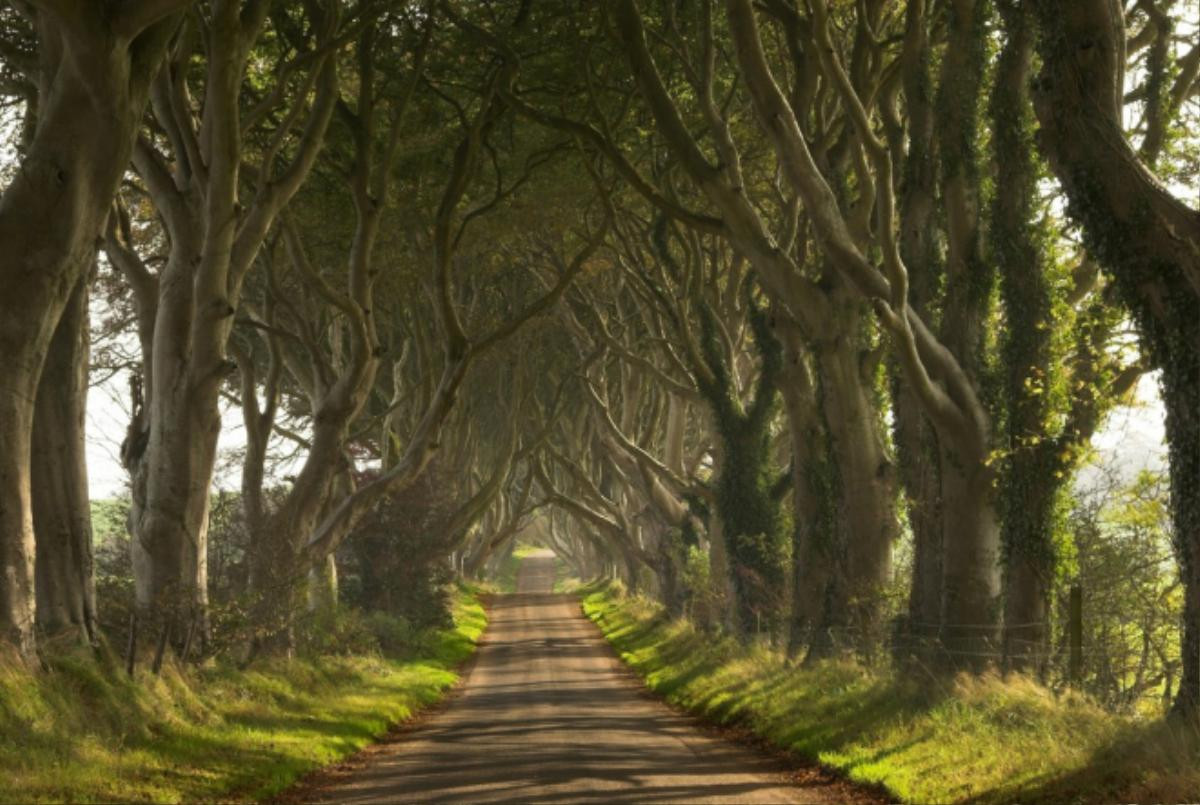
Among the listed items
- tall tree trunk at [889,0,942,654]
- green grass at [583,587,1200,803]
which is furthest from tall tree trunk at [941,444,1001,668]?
green grass at [583,587,1200,803]

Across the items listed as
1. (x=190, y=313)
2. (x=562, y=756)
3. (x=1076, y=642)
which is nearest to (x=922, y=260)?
(x=1076, y=642)

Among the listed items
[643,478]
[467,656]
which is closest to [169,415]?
[467,656]

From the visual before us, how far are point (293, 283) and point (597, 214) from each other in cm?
671

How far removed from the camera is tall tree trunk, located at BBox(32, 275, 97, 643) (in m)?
15.6

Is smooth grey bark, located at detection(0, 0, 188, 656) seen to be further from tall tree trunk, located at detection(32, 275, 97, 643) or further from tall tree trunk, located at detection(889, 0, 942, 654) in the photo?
tall tree trunk, located at detection(889, 0, 942, 654)

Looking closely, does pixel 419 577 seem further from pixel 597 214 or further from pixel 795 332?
pixel 795 332

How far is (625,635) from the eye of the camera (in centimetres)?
4212

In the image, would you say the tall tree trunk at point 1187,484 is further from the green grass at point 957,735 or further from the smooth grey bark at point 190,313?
the smooth grey bark at point 190,313

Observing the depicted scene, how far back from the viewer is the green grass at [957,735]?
1041cm

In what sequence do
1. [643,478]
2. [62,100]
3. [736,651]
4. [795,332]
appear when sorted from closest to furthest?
1. [62,100]
2. [795,332]
3. [736,651]
4. [643,478]

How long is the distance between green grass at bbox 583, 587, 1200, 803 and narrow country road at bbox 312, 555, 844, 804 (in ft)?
2.32

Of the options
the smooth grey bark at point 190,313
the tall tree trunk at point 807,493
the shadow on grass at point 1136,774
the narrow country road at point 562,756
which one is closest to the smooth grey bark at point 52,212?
the narrow country road at point 562,756

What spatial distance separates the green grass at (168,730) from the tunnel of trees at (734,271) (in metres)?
0.76

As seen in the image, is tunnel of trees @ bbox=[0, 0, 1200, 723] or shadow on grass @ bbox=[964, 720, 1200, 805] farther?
tunnel of trees @ bbox=[0, 0, 1200, 723]
